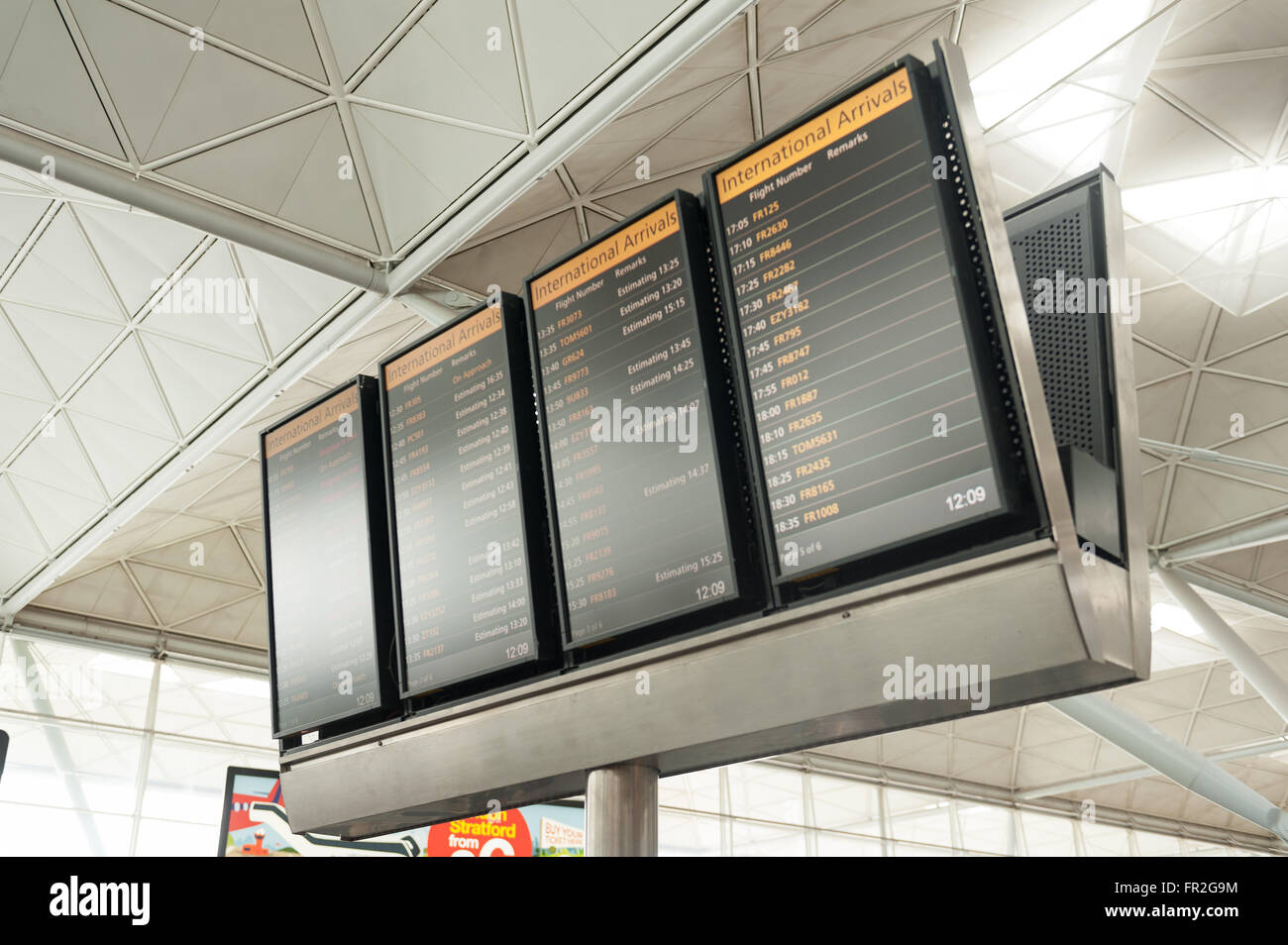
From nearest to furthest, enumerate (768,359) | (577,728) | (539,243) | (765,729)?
1. (765,729)
2. (768,359)
3. (577,728)
4. (539,243)

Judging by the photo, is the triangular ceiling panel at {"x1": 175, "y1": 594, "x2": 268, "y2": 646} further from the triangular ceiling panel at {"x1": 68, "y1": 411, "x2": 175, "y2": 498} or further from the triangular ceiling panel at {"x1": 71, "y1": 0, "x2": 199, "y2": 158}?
the triangular ceiling panel at {"x1": 71, "y1": 0, "x2": 199, "y2": 158}

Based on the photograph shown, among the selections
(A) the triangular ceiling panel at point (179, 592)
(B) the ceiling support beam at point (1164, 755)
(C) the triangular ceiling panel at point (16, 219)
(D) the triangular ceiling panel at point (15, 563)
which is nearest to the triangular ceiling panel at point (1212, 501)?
(B) the ceiling support beam at point (1164, 755)

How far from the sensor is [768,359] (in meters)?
4.45

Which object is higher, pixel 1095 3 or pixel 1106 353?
pixel 1095 3

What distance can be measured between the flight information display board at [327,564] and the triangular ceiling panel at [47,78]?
3.37m

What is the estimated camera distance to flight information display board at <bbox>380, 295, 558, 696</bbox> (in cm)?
527

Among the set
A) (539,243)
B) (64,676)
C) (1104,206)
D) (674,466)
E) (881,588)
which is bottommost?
(881,588)

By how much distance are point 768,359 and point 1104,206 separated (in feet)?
4.86

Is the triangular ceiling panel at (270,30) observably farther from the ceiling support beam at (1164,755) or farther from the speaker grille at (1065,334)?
the ceiling support beam at (1164,755)

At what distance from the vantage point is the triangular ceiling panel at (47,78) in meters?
7.73

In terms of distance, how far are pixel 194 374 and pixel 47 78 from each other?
14.9ft

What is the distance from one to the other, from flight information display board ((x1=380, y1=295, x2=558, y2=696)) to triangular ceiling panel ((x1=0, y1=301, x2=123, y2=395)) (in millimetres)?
7107
